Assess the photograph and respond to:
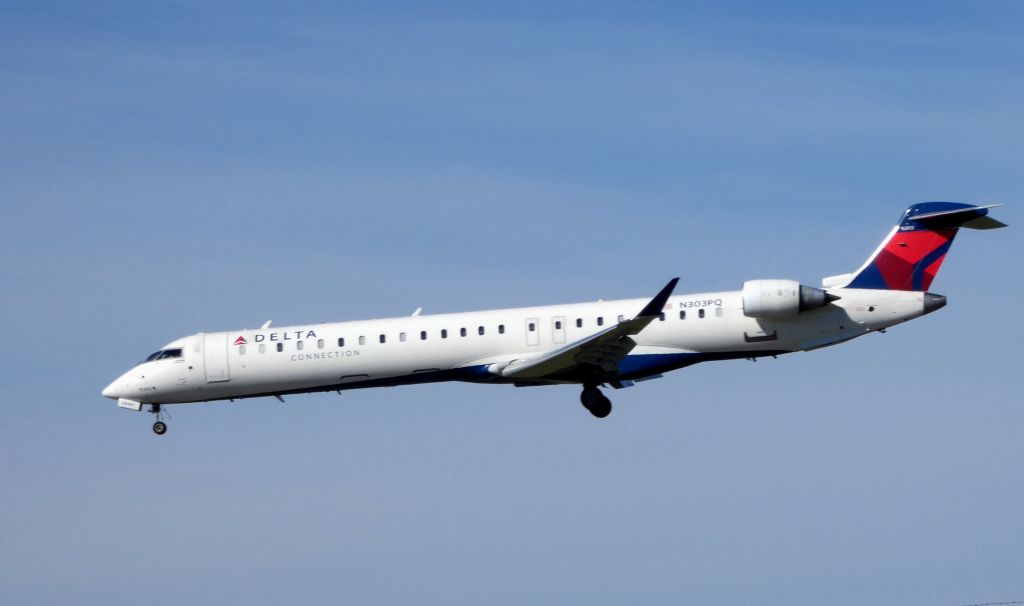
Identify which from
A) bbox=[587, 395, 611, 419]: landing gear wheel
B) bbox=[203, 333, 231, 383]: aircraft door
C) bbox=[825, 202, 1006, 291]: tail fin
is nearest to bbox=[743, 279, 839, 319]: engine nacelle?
bbox=[825, 202, 1006, 291]: tail fin

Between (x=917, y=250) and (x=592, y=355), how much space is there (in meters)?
8.53

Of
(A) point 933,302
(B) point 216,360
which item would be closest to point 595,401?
(A) point 933,302

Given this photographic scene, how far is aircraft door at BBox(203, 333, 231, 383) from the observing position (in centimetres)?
4681

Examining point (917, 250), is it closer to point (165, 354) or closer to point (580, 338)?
point (580, 338)

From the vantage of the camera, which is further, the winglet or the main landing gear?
the main landing gear

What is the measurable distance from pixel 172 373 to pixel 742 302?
580 inches

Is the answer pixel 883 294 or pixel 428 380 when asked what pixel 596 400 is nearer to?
pixel 428 380

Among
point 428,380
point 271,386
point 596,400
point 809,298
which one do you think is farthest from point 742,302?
point 271,386

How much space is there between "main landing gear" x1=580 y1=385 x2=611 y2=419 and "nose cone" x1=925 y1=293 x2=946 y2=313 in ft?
26.6

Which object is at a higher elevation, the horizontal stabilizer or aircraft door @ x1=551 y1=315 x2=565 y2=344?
the horizontal stabilizer

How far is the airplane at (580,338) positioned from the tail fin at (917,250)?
2cm

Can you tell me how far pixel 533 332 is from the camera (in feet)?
149

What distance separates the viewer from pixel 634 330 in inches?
1694

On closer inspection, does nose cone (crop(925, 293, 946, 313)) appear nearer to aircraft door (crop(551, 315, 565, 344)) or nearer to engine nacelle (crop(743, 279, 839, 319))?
engine nacelle (crop(743, 279, 839, 319))
